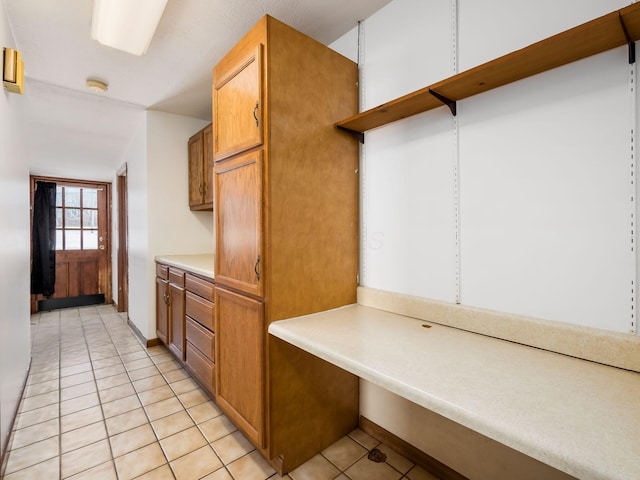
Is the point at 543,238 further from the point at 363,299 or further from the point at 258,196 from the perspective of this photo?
the point at 258,196

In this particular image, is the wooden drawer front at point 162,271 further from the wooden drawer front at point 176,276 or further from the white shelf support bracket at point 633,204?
the white shelf support bracket at point 633,204

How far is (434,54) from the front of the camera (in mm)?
1464

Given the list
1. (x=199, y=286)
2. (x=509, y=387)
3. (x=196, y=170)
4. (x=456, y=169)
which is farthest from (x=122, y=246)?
(x=509, y=387)

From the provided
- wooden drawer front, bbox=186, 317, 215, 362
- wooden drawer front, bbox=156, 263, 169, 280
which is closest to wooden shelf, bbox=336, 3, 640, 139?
wooden drawer front, bbox=186, 317, 215, 362

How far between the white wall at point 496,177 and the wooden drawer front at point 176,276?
4.96 feet

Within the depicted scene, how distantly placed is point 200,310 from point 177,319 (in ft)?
1.90

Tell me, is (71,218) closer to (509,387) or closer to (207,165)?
(207,165)

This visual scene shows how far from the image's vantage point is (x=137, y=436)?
1.79 m

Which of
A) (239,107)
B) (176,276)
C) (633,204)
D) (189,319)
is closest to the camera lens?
(633,204)

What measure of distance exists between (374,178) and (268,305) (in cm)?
90

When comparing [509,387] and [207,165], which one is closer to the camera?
[509,387]

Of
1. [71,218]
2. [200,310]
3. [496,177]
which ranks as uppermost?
[71,218]

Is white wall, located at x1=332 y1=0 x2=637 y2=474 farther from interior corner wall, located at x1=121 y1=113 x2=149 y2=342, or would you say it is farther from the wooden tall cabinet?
interior corner wall, located at x1=121 y1=113 x2=149 y2=342

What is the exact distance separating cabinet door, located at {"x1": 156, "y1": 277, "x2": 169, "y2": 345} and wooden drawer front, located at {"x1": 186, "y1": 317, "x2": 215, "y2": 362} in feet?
1.80
